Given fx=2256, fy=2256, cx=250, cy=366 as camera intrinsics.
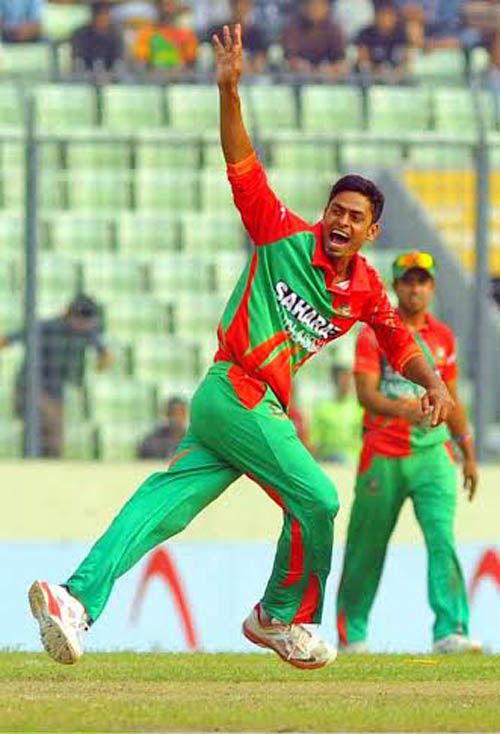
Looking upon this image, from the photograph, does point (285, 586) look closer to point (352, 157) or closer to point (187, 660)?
point (187, 660)

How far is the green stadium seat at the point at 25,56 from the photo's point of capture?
21.6m

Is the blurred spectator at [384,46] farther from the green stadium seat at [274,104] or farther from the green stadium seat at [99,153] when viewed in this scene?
the green stadium seat at [99,153]

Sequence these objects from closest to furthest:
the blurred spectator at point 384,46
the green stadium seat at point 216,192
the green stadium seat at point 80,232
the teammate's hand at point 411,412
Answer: the teammate's hand at point 411,412 < the green stadium seat at point 80,232 < the green stadium seat at point 216,192 < the blurred spectator at point 384,46

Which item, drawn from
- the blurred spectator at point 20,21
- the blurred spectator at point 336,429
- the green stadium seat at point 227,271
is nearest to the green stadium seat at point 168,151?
the green stadium seat at point 227,271

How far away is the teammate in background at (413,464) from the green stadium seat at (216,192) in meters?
5.11

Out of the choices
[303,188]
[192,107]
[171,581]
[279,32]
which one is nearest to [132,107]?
[192,107]

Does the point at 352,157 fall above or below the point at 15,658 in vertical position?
above

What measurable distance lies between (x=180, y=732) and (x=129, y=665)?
274 cm

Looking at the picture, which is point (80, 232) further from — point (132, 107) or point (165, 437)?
point (132, 107)

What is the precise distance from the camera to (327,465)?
15414mm

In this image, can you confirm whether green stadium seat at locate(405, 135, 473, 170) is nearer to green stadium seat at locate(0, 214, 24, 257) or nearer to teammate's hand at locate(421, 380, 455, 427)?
green stadium seat at locate(0, 214, 24, 257)

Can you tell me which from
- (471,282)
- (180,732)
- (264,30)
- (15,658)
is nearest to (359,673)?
(15,658)

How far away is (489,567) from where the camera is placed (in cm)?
1462

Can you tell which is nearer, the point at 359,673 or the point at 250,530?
the point at 359,673
